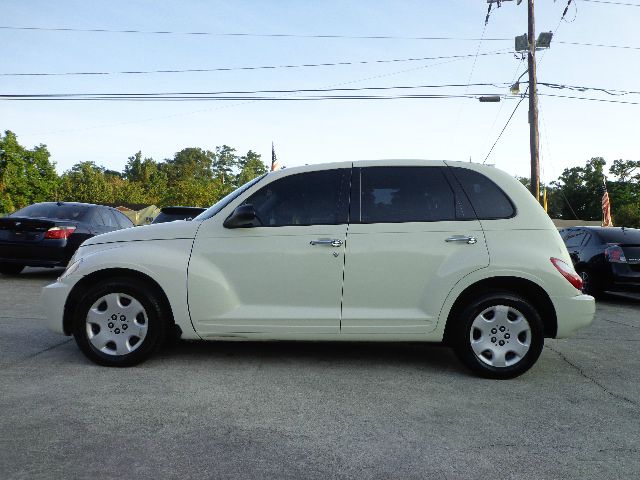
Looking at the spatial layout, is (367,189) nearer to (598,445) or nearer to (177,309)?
(177,309)

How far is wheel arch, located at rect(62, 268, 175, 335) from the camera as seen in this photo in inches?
185

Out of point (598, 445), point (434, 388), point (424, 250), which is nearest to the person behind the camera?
point (598, 445)

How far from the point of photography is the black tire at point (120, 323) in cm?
462

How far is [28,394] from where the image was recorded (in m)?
3.89

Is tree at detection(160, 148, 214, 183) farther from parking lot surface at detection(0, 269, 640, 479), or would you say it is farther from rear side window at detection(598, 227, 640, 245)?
parking lot surface at detection(0, 269, 640, 479)

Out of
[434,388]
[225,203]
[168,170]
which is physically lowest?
[434,388]

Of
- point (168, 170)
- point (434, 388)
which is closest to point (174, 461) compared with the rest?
point (434, 388)

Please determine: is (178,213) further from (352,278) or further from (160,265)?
(352,278)

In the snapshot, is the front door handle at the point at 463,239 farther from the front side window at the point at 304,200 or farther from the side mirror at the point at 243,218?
the side mirror at the point at 243,218

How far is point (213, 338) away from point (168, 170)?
122750 mm

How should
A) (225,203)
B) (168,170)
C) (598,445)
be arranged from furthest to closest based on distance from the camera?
(168,170), (225,203), (598,445)

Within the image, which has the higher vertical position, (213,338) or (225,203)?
(225,203)

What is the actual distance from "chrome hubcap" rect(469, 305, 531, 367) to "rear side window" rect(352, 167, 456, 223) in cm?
89

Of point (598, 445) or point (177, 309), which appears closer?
point (598, 445)
